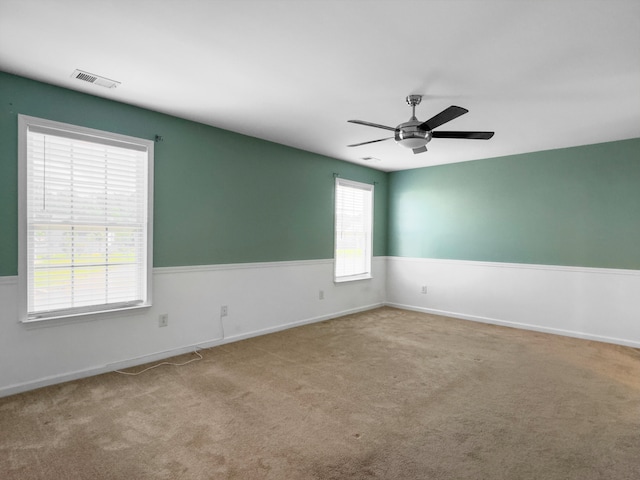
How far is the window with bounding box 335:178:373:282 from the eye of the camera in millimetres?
5906

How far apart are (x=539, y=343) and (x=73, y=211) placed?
17.5 feet

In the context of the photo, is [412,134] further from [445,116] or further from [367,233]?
[367,233]

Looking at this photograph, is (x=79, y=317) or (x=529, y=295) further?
(x=529, y=295)

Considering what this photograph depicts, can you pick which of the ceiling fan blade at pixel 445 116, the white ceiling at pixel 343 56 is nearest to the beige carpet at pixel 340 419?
the ceiling fan blade at pixel 445 116

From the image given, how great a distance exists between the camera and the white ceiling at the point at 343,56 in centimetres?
202

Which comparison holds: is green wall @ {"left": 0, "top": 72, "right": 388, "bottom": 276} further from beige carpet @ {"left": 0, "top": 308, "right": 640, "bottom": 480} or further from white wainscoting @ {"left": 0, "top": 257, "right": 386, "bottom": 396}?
beige carpet @ {"left": 0, "top": 308, "right": 640, "bottom": 480}

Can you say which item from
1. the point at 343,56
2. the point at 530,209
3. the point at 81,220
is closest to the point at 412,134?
the point at 343,56

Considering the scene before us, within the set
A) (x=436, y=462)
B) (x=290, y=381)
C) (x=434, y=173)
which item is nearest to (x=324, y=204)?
(x=434, y=173)

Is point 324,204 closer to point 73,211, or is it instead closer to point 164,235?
point 164,235

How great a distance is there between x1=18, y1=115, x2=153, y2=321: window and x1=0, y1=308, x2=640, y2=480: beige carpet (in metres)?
0.80

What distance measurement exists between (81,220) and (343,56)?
8.68ft

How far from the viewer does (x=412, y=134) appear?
10.0 ft

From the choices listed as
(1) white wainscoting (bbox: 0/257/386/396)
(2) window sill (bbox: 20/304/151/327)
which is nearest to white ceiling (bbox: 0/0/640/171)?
(1) white wainscoting (bbox: 0/257/386/396)

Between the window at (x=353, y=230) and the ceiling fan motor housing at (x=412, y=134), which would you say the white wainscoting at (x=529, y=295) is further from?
the ceiling fan motor housing at (x=412, y=134)
